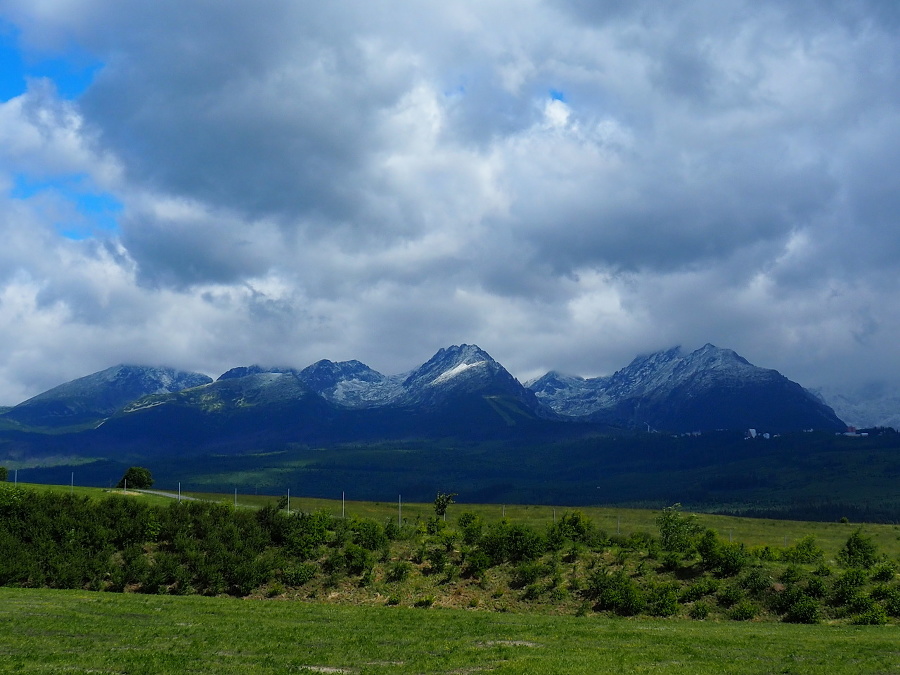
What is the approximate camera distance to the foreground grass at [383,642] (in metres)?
31.3

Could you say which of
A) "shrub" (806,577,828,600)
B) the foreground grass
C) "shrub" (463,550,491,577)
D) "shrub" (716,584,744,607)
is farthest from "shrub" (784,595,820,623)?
"shrub" (463,550,491,577)

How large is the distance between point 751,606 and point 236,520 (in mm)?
46214

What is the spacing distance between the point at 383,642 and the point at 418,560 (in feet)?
95.4

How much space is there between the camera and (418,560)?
6581cm

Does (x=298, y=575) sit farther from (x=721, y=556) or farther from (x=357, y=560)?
(x=721, y=556)

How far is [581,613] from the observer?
54.2 meters

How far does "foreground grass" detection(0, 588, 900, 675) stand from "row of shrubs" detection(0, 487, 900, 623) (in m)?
7.13

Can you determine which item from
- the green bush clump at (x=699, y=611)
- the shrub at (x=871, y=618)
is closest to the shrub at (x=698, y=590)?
the green bush clump at (x=699, y=611)

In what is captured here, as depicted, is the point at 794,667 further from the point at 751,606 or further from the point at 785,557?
the point at 785,557

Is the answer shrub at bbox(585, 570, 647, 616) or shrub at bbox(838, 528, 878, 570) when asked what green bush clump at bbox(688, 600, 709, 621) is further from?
shrub at bbox(838, 528, 878, 570)

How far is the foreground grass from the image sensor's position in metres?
31.3

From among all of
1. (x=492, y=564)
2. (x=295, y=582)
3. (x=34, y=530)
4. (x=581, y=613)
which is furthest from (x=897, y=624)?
(x=34, y=530)

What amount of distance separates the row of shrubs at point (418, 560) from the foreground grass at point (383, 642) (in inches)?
281

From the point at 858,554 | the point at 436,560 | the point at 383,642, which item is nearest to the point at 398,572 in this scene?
the point at 436,560
